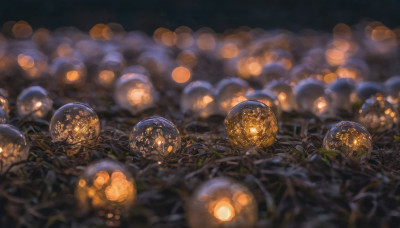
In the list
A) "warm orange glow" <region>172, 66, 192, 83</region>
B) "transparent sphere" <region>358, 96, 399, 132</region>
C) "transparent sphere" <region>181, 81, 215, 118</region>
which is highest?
"transparent sphere" <region>358, 96, 399, 132</region>

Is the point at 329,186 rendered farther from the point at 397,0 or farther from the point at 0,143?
the point at 397,0

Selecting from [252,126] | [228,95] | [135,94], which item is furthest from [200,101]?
[252,126]

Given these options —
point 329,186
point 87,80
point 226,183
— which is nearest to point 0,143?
point 226,183

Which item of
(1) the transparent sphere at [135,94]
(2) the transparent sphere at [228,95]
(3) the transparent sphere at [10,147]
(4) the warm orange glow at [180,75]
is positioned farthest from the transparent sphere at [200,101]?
(3) the transparent sphere at [10,147]

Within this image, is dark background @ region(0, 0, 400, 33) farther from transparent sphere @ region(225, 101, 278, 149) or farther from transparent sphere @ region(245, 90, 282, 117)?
transparent sphere @ region(225, 101, 278, 149)

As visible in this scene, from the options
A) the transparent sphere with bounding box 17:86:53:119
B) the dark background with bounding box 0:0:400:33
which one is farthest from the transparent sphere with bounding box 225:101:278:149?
the dark background with bounding box 0:0:400:33

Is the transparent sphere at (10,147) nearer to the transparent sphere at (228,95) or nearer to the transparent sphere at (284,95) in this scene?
the transparent sphere at (228,95)

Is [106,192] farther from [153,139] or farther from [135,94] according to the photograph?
[135,94]
